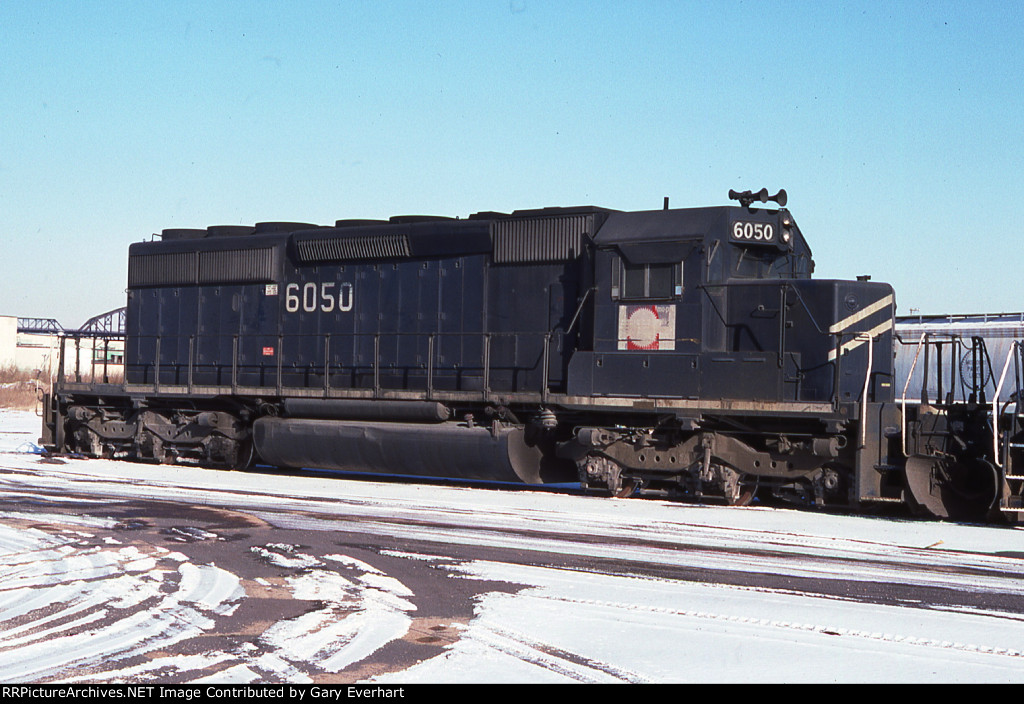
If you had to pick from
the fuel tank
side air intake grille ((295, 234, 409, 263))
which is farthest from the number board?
side air intake grille ((295, 234, 409, 263))

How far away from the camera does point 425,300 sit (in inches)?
611

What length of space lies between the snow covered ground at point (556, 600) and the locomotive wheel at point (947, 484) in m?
0.42

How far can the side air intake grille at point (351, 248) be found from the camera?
1578 centimetres

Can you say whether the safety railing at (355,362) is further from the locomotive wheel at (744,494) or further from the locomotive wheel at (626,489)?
the locomotive wheel at (744,494)

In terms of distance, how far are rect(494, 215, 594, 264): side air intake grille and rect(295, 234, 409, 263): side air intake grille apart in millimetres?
1724

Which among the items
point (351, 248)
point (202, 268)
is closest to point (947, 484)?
point (351, 248)

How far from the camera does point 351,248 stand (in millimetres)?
16234

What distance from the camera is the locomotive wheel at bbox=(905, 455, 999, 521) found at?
1138cm

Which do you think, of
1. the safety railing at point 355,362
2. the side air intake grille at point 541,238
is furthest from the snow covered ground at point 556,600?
the side air intake grille at point 541,238

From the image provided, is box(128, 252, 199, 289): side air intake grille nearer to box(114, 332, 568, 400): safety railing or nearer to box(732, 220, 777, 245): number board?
box(114, 332, 568, 400): safety railing

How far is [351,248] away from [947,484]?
8888 millimetres

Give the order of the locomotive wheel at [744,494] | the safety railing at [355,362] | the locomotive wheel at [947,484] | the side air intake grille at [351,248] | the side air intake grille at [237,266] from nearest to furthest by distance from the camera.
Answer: the locomotive wheel at [947,484] → the locomotive wheel at [744,494] → the safety railing at [355,362] → the side air intake grille at [351,248] → the side air intake grille at [237,266]
